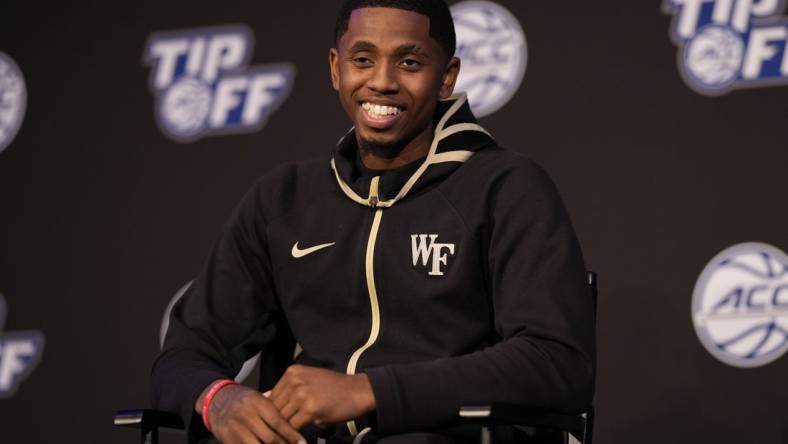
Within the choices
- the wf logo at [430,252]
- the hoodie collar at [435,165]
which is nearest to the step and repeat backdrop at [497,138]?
the hoodie collar at [435,165]

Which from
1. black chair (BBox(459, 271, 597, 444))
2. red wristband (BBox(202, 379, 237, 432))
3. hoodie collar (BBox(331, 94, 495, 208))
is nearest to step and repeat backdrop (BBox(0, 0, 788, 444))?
black chair (BBox(459, 271, 597, 444))

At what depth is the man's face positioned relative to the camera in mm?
2207

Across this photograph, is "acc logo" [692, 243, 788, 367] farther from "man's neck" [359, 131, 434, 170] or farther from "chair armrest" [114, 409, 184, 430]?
"chair armrest" [114, 409, 184, 430]

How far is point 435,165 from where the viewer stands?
2.24 meters

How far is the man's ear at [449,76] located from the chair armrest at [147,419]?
0.75m

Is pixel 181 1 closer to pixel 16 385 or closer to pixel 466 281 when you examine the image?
pixel 16 385

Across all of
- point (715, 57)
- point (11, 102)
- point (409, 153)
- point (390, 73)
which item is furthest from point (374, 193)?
point (11, 102)

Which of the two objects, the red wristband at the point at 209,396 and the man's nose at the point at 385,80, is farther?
the man's nose at the point at 385,80

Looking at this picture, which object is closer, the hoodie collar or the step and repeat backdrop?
the hoodie collar

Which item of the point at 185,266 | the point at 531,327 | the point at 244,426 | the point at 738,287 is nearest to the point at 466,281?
the point at 531,327

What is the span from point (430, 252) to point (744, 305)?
3.60ft

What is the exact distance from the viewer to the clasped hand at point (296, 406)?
1.88m

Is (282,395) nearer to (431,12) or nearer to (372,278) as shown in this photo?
(372,278)

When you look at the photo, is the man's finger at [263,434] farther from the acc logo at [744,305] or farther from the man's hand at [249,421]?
the acc logo at [744,305]
